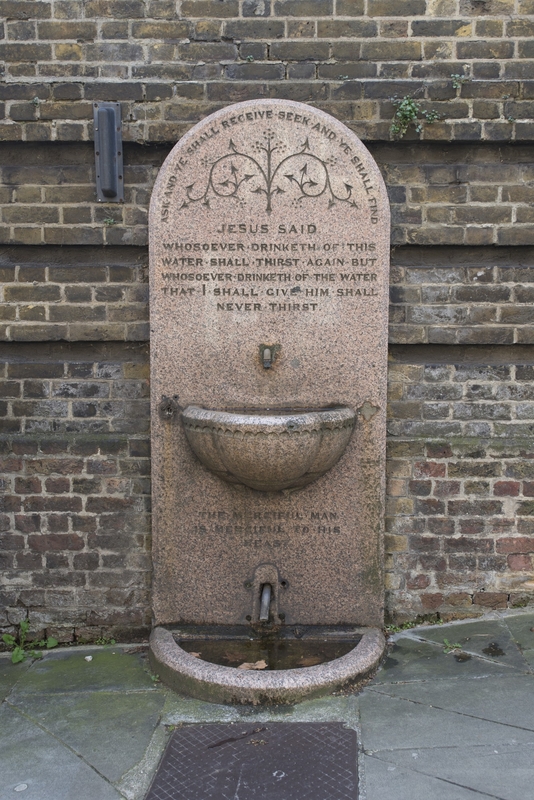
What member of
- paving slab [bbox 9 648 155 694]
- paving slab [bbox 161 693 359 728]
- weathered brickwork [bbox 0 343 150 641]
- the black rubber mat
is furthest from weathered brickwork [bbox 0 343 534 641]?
the black rubber mat

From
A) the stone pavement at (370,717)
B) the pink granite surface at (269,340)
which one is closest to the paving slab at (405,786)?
the stone pavement at (370,717)

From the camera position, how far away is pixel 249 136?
3502 millimetres

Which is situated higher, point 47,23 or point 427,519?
point 47,23

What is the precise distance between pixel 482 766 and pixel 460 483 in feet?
4.97

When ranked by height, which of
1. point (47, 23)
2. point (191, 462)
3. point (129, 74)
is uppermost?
point (47, 23)

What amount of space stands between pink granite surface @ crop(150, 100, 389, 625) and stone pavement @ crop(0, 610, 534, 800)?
19.1 inches

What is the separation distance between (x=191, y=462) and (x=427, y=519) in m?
1.29

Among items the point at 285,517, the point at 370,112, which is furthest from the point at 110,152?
the point at 285,517

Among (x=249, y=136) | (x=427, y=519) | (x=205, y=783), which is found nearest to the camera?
(x=205, y=783)

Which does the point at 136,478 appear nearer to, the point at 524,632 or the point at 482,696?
the point at 482,696

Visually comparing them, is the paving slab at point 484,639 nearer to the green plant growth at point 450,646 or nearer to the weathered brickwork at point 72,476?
the green plant growth at point 450,646

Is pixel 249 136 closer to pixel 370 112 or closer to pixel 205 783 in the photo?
pixel 370 112

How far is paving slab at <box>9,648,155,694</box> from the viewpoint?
11.0ft

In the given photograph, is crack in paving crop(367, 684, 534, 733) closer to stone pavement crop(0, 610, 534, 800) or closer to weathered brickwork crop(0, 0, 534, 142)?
stone pavement crop(0, 610, 534, 800)
